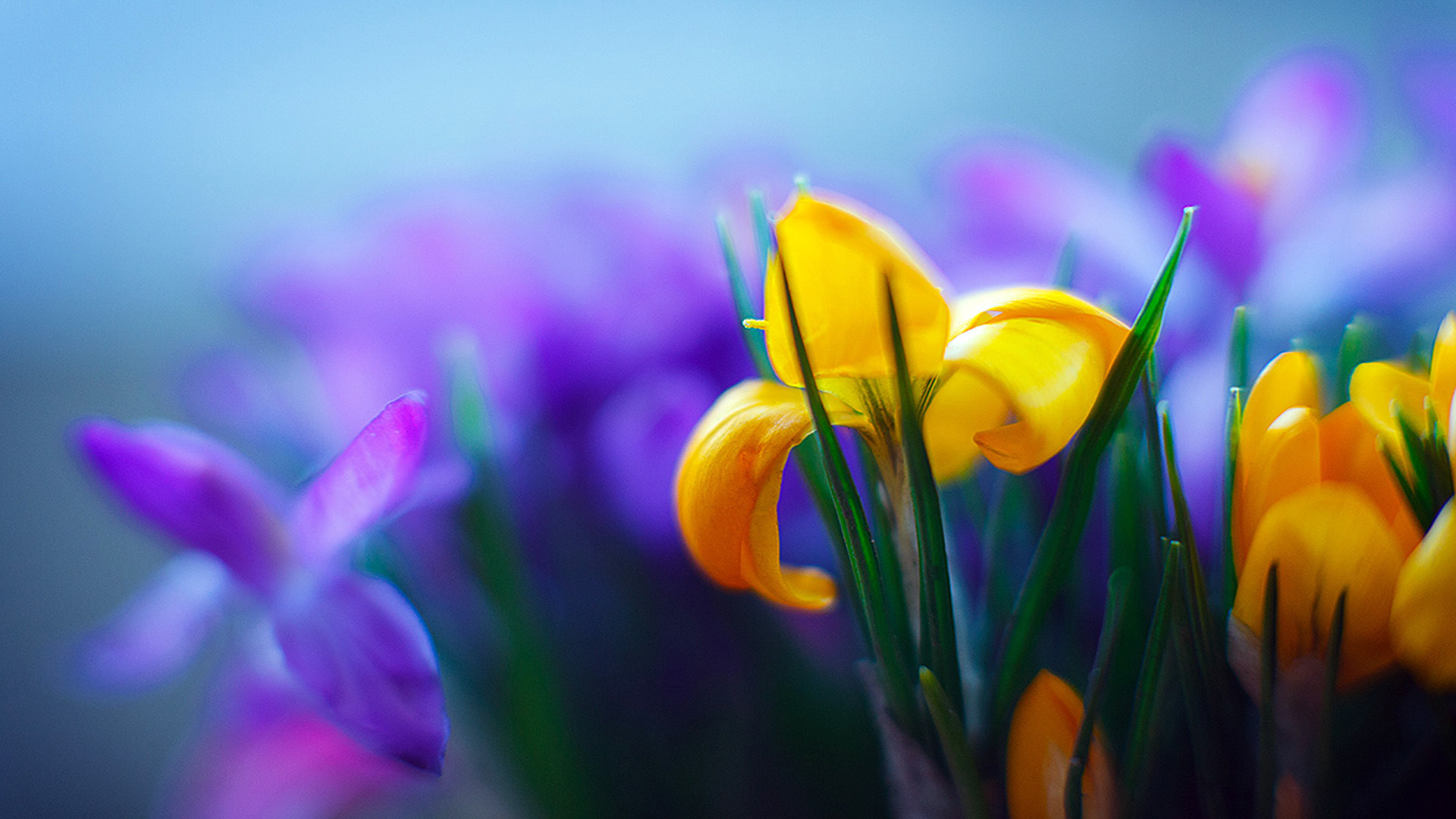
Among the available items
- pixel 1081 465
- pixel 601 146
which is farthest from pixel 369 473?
pixel 601 146


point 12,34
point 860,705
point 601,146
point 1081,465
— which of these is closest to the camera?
point 1081,465

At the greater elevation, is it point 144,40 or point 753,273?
point 144,40

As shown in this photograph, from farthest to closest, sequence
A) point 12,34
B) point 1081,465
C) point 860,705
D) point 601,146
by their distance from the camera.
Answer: point 601,146 < point 12,34 < point 860,705 < point 1081,465

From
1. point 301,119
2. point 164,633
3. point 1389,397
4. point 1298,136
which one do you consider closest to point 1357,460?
point 1389,397

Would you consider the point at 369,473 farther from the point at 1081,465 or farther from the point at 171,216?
the point at 171,216

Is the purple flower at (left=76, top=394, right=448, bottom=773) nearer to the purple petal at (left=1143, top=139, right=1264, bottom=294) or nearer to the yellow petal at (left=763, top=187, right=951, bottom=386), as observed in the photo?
the yellow petal at (left=763, top=187, right=951, bottom=386)

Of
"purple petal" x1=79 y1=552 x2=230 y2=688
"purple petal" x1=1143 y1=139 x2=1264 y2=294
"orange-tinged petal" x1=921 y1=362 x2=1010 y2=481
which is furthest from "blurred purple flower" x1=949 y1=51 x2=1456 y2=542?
"purple petal" x1=79 y1=552 x2=230 y2=688

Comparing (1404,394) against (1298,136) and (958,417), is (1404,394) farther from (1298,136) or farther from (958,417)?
(1298,136)

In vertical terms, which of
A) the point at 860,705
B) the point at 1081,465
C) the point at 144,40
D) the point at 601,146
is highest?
the point at 144,40
